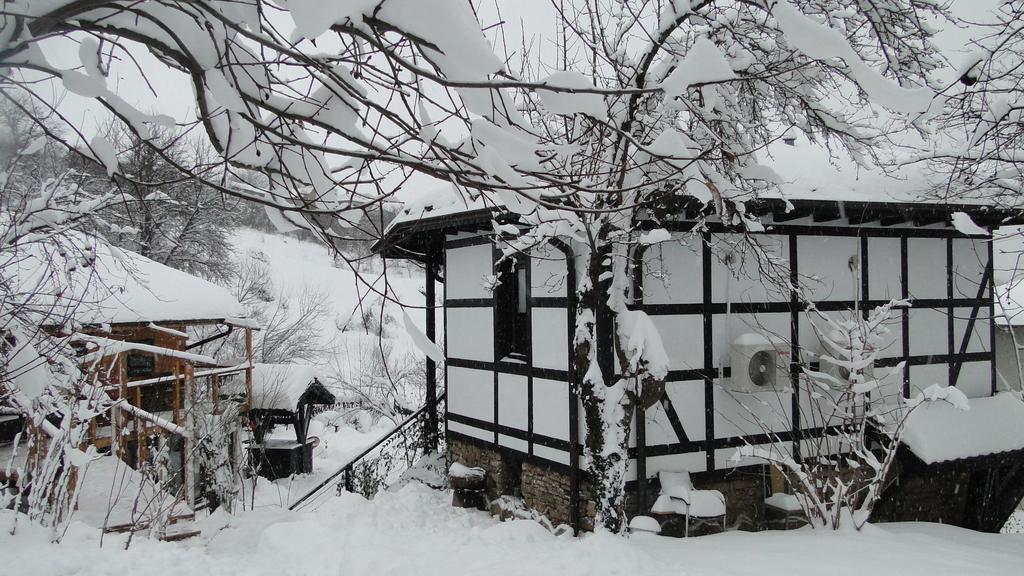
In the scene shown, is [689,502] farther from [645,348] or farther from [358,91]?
[358,91]

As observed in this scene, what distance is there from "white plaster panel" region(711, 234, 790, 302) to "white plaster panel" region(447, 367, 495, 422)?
3011mm

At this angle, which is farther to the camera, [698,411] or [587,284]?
[698,411]

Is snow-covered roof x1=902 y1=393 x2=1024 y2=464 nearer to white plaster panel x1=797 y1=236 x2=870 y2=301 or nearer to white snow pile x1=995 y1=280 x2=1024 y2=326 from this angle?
white snow pile x1=995 y1=280 x2=1024 y2=326

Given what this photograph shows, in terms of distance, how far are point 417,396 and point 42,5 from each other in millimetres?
21932

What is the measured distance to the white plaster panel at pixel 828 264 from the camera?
6.91 metres

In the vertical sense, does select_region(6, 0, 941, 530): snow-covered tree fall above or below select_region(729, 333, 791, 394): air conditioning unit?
above

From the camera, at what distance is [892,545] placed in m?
4.17

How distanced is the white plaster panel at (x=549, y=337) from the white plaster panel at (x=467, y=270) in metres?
1.04

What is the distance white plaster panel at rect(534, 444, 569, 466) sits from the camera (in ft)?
21.6

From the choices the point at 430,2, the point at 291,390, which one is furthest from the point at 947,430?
the point at 291,390

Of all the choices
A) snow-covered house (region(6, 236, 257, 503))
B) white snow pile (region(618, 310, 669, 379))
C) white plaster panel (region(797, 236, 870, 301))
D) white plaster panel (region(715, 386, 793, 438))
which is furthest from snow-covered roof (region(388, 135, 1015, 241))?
snow-covered house (region(6, 236, 257, 503))

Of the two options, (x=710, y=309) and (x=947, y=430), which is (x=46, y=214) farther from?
(x=947, y=430)

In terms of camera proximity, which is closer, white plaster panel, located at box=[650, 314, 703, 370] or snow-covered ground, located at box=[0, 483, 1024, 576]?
snow-covered ground, located at box=[0, 483, 1024, 576]

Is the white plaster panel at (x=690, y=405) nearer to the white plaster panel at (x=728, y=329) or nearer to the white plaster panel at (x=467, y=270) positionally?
the white plaster panel at (x=728, y=329)
